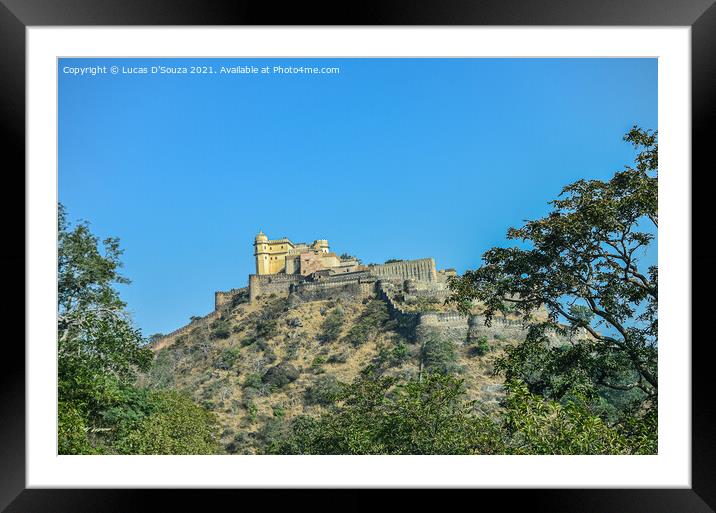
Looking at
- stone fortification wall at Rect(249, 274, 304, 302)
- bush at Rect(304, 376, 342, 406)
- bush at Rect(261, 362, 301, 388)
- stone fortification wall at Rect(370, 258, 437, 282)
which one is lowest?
bush at Rect(304, 376, 342, 406)

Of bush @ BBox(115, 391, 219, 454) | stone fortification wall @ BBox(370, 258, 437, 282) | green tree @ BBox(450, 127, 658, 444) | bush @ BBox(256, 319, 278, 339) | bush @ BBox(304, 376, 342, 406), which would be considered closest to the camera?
green tree @ BBox(450, 127, 658, 444)

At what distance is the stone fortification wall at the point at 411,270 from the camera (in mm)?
20062

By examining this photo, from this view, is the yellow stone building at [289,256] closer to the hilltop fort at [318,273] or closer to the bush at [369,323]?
the hilltop fort at [318,273]

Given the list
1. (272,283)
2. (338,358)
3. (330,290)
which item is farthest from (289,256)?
(338,358)

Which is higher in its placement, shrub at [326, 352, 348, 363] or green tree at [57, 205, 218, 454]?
→ green tree at [57, 205, 218, 454]

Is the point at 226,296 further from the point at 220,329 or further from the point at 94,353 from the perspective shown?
the point at 94,353

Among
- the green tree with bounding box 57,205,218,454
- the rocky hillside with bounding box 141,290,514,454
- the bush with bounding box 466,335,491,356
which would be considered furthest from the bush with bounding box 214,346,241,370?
the green tree with bounding box 57,205,218,454

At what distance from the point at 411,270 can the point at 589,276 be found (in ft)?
49.3

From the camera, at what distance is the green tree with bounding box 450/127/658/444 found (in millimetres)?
4883

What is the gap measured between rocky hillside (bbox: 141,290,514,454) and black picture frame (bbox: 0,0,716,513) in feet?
33.4

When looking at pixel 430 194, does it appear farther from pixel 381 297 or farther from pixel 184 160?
pixel 184 160

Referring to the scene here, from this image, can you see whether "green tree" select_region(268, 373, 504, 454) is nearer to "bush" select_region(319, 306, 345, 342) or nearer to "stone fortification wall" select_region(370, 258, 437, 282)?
"bush" select_region(319, 306, 345, 342)
